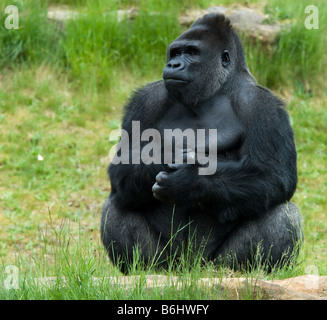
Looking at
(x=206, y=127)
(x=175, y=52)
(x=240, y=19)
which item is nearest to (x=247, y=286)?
(x=206, y=127)

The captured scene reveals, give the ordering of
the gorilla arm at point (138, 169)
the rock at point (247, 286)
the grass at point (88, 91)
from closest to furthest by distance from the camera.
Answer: the rock at point (247, 286) → the gorilla arm at point (138, 169) → the grass at point (88, 91)

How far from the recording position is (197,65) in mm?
4625

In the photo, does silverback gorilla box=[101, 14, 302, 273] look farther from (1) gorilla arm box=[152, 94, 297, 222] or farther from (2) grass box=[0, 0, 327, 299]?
(2) grass box=[0, 0, 327, 299]

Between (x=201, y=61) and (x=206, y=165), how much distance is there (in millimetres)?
746

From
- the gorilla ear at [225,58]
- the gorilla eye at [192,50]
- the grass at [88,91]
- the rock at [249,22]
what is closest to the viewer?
the gorilla eye at [192,50]

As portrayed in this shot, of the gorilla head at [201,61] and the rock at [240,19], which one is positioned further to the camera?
the rock at [240,19]

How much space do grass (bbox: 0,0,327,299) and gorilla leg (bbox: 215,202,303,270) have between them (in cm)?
263

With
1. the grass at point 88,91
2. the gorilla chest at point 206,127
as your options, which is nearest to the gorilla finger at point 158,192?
the gorilla chest at point 206,127

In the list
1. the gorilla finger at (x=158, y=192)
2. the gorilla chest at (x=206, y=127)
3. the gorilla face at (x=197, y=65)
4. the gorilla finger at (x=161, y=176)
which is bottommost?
the gorilla finger at (x=158, y=192)

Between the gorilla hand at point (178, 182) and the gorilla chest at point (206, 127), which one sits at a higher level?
the gorilla chest at point (206, 127)

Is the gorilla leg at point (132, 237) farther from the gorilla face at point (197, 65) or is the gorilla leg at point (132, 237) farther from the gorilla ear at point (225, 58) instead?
Result: the gorilla ear at point (225, 58)

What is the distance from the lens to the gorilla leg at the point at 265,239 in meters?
4.52
